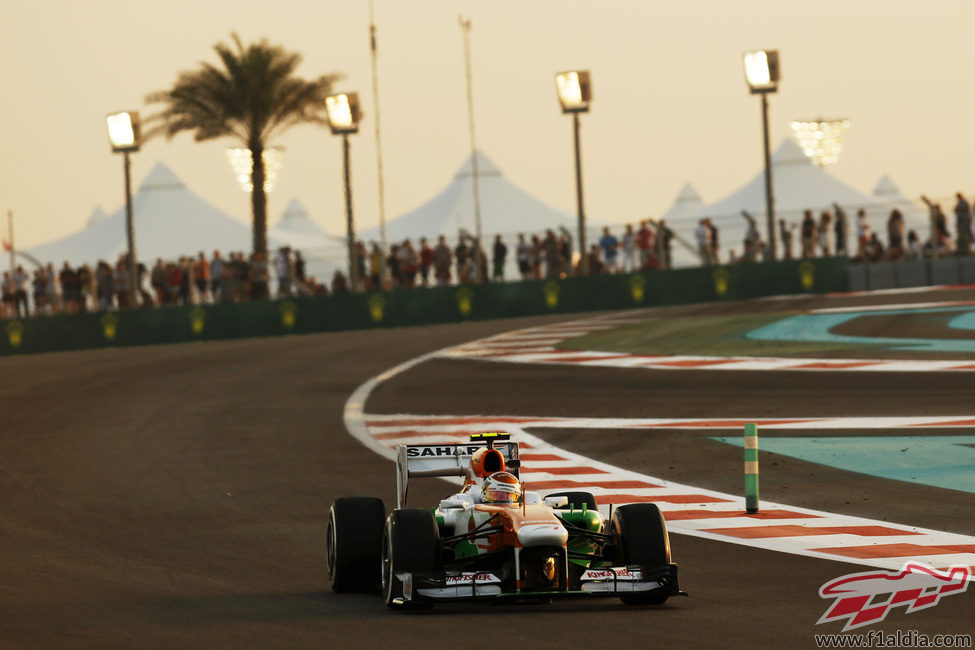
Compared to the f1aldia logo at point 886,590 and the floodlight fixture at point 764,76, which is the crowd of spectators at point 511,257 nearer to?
the floodlight fixture at point 764,76

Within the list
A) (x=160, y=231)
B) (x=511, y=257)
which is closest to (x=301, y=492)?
(x=511, y=257)

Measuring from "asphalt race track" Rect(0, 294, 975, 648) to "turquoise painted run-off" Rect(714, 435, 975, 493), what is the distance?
0.29 metres

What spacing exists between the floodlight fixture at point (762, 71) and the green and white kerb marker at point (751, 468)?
23.6 meters

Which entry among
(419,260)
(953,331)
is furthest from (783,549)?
(419,260)

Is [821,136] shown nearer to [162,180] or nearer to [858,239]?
[858,239]

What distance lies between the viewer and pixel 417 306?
116 feet

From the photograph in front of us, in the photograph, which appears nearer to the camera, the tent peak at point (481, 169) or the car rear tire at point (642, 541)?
the car rear tire at point (642, 541)

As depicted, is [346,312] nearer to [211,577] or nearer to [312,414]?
[312,414]

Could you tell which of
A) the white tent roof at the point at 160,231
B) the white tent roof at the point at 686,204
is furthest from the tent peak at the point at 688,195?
the white tent roof at the point at 160,231

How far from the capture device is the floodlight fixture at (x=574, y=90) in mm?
35094

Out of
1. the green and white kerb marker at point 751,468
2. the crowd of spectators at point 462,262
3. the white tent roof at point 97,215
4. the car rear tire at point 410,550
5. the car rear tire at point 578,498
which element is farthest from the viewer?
the white tent roof at point 97,215

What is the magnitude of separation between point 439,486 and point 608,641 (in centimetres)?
656

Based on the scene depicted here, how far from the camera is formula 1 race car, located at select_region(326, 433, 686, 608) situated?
8.02 metres

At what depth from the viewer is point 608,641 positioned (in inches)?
288
